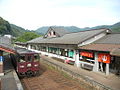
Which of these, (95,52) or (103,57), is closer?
(103,57)

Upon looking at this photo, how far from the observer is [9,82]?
9078 millimetres

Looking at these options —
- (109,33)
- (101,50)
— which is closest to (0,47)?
(101,50)

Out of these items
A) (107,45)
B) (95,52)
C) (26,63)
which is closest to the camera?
(26,63)

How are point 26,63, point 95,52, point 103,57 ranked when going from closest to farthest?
point 26,63 → point 103,57 → point 95,52

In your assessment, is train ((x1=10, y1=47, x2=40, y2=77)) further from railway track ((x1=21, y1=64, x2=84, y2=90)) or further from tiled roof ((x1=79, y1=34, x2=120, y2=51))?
tiled roof ((x1=79, y1=34, x2=120, y2=51))

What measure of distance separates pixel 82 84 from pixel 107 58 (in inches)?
127

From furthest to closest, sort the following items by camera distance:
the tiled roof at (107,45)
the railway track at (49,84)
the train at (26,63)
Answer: the tiled roof at (107,45) → the train at (26,63) → the railway track at (49,84)

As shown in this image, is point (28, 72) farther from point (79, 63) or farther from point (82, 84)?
point (79, 63)

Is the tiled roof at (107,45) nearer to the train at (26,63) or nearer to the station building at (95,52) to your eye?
the station building at (95,52)

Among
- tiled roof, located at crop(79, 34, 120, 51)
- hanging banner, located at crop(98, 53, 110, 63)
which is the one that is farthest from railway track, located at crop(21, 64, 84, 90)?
tiled roof, located at crop(79, 34, 120, 51)

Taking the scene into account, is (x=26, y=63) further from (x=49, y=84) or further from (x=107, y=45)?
(x=107, y=45)

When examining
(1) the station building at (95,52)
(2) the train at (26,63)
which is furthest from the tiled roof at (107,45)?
(2) the train at (26,63)

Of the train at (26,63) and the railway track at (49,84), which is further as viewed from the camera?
the train at (26,63)

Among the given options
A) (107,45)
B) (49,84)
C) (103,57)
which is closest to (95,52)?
(103,57)
